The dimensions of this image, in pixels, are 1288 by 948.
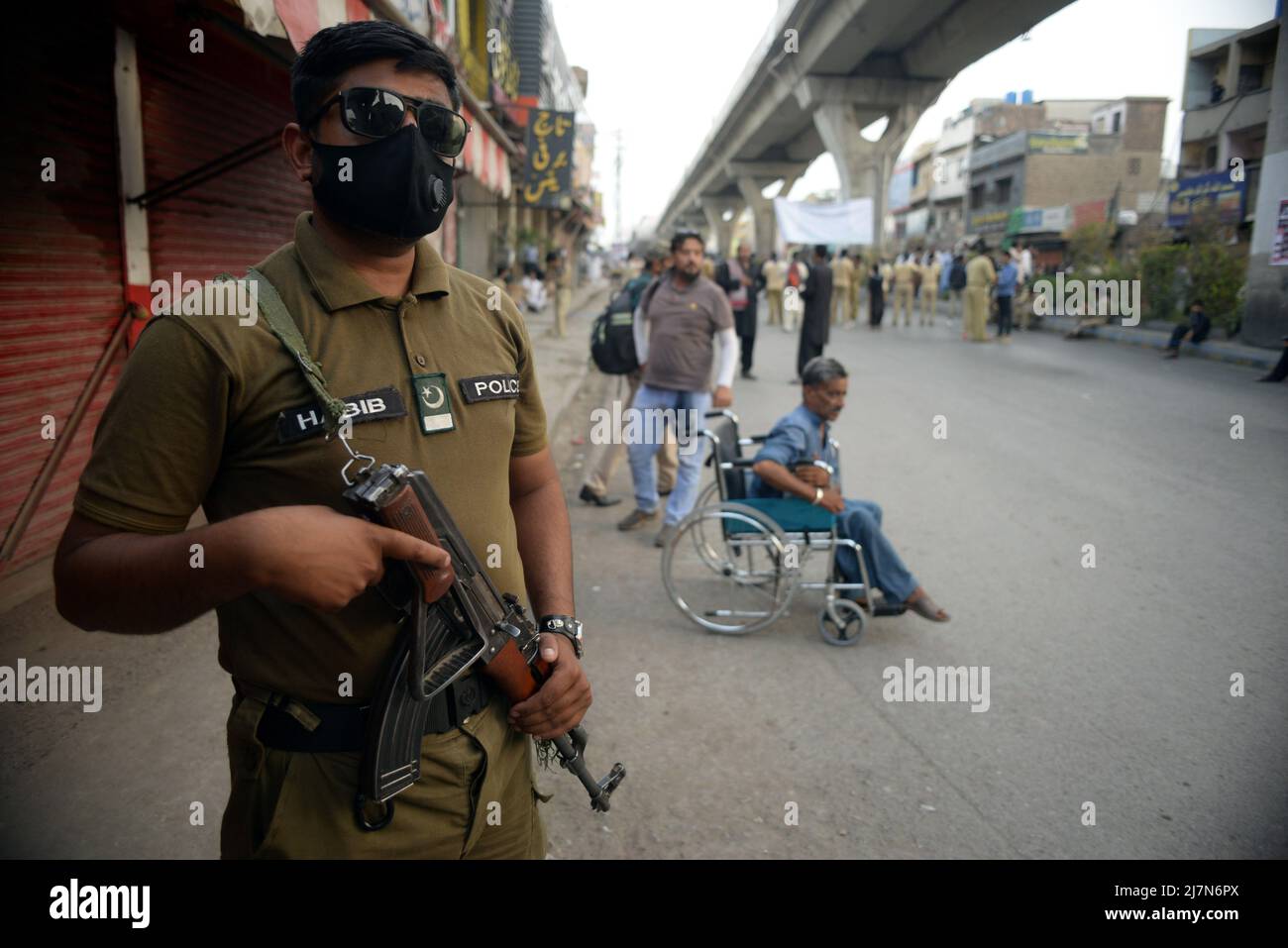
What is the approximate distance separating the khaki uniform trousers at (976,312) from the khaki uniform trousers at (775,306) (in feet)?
14.7

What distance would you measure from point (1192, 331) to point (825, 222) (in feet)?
30.1

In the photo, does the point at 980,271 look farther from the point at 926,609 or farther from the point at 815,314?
the point at 926,609

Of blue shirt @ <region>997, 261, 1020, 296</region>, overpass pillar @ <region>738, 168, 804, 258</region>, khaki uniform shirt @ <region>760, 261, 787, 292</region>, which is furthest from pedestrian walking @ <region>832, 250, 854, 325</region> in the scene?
overpass pillar @ <region>738, 168, 804, 258</region>

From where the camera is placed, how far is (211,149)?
5645 millimetres

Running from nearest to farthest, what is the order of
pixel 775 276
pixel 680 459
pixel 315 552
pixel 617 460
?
pixel 315 552 → pixel 680 459 → pixel 617 460 → pixel 775 276

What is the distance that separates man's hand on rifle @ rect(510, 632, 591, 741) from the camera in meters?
1.42

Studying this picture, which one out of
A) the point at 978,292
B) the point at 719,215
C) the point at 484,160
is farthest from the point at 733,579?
the point at 719,215

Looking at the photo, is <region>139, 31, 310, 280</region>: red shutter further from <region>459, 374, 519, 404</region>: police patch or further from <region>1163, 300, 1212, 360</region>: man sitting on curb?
<region>1163, 300, 1212, 360</region>: man sitting on curb

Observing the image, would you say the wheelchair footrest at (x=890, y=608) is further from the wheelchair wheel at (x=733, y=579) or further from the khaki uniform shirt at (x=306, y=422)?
the khaki uniform shirt at (x=306, y=422)

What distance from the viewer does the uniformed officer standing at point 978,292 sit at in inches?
654

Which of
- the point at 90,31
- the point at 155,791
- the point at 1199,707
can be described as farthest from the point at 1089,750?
the point at 90,31

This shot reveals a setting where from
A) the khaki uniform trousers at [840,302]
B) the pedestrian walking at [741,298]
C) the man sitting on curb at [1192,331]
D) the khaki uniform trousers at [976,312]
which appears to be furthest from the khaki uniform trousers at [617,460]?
the khaki uniform trousers at [840,302]

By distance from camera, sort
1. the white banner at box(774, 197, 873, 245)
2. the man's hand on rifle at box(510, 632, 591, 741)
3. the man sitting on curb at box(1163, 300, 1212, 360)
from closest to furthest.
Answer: the man's hand on rifle at box(510, 632, 591, 741) < the man sitting on curb at box(1163, 300, 1212, 360) < the white banner at box(774, 197, 873, 245)

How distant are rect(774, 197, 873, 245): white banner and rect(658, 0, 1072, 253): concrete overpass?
11.1 feet
